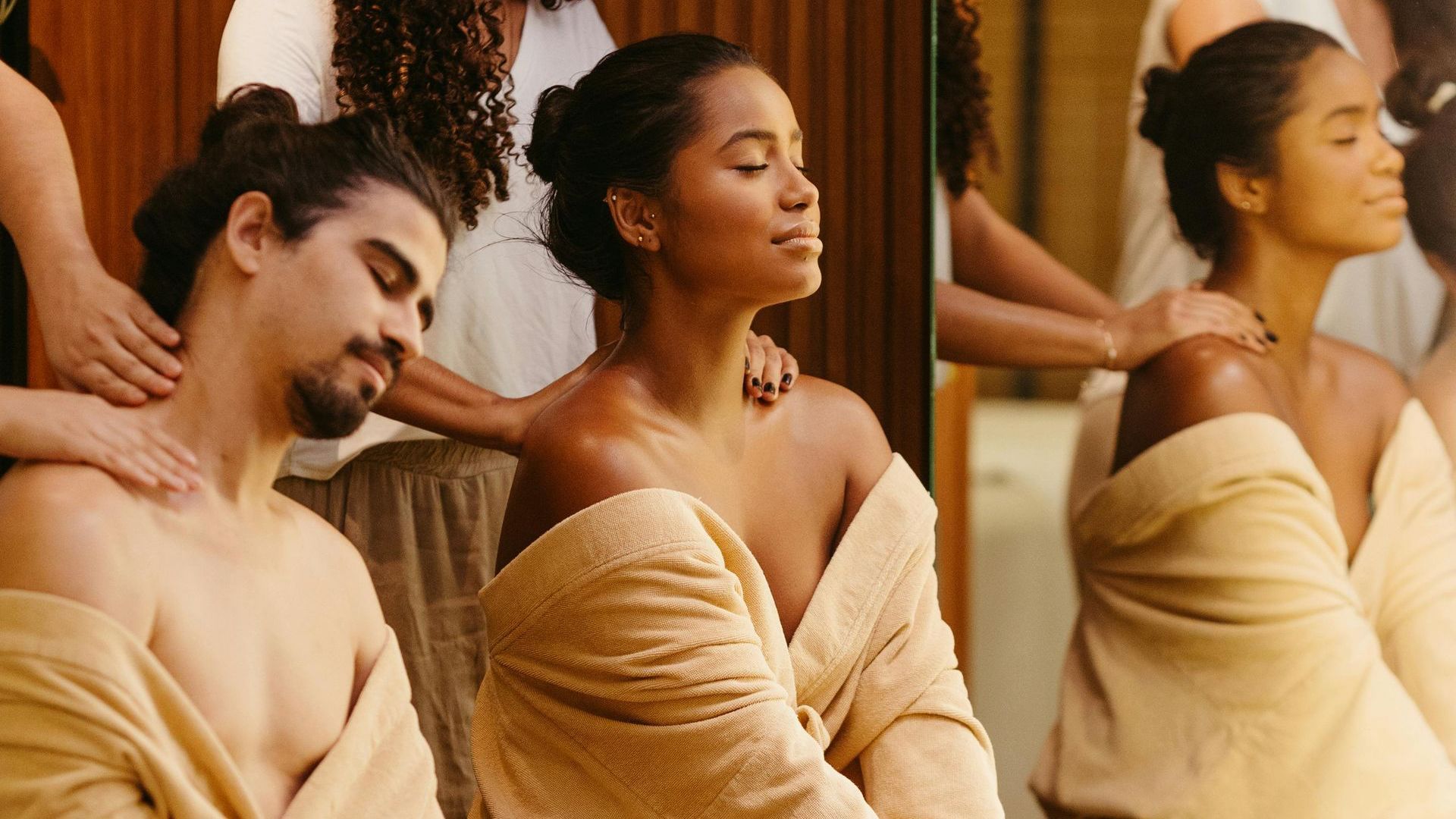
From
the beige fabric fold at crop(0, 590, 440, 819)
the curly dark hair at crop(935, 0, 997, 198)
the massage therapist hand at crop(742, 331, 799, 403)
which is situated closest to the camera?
the beige fabric fold at crop(0, 590, 440, 819)

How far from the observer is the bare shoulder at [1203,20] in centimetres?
146

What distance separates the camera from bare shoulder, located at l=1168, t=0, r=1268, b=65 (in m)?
1.46

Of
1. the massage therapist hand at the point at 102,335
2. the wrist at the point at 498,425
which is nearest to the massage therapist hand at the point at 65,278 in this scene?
the massage therapist hand at the point at 102,335

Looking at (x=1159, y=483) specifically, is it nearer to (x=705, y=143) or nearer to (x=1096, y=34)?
(x=1096, y=34)

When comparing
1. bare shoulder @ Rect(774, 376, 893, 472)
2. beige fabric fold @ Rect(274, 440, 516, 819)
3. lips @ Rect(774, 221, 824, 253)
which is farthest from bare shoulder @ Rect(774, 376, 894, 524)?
beige fabric fold @ Rect(274, 440, 516, 819)

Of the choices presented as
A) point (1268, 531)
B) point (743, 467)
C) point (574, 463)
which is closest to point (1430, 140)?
point (1268, 531)

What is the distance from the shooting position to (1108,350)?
4.75ft

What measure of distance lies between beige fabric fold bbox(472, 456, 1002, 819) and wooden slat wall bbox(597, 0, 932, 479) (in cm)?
20

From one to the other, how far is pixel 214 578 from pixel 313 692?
10 cm

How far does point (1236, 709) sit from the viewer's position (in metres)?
1.42

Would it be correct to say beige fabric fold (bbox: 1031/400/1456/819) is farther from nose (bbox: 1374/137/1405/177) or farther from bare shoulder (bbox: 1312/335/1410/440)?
nose (bbox: 1374/137/1405/177)

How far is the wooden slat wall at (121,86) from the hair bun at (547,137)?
233 mm

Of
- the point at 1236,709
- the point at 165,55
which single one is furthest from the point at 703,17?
the point at 1236,709

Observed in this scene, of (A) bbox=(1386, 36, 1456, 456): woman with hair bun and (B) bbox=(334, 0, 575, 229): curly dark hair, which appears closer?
(B) bbox=(334, 0, 575, 229): curly dark hair
